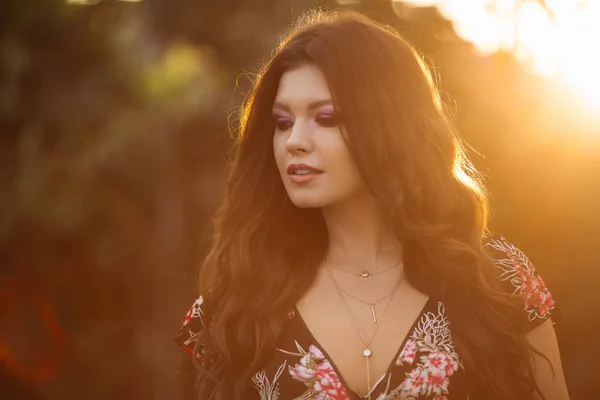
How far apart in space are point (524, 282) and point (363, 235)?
598 mm

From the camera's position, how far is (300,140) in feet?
9.20

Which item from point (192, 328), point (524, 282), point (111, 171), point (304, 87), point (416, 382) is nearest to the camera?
point (416, 382)

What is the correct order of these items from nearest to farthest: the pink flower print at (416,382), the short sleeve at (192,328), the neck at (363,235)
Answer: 1. the pink flower print at (416,382)
2. the neck at (363,235)
3. the short sleeve at (192,328)

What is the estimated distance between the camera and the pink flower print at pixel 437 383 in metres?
2.75

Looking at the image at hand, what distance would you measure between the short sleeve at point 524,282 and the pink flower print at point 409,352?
42 cm

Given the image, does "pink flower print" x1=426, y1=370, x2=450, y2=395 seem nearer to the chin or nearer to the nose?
the chin

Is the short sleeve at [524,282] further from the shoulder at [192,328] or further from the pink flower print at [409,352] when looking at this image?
the shoulder at [192,328]

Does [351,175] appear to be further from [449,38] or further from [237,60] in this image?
[237,60]

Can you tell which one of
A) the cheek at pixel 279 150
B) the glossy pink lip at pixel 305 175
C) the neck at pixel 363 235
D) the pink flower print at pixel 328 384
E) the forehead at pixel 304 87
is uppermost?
the forehead at pixel 304 87

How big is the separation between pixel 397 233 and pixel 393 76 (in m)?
0.56

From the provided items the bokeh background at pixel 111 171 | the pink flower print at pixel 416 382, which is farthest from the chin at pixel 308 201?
the bokeh background at pixel 111 171

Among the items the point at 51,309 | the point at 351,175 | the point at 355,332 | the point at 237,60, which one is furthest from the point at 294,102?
the point at 51,309

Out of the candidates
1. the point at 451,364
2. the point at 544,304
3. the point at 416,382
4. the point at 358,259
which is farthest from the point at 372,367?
the point at 544,304

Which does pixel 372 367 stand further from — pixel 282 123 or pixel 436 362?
pixel 282 123
